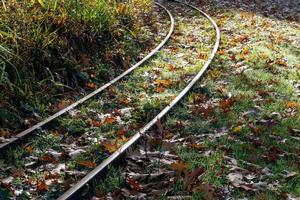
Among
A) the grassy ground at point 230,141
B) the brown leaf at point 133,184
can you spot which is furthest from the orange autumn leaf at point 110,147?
the brown leaf at point 133,184

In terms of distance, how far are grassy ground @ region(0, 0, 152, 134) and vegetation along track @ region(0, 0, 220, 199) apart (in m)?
0.54

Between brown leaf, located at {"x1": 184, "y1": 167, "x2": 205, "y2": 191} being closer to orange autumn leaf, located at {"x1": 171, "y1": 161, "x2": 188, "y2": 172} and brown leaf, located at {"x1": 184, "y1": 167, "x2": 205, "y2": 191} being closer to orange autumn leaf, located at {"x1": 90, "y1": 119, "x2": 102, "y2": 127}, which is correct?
orange autumn leaf, located at {"x1": 171, "y1": 161, "x2": 188, "y2": 172}

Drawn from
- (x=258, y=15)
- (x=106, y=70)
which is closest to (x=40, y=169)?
→ (x=106, y=70)

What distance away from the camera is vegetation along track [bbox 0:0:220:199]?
17.4 ft

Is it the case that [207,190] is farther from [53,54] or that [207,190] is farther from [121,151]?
[53,54]

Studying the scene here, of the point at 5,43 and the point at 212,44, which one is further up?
the point at 5,43

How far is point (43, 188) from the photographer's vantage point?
16.9ft

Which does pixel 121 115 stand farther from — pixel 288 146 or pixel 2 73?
pixel 288 146

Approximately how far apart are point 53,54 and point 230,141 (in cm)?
390

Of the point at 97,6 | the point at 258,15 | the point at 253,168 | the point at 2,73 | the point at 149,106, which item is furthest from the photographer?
the point at 258,15

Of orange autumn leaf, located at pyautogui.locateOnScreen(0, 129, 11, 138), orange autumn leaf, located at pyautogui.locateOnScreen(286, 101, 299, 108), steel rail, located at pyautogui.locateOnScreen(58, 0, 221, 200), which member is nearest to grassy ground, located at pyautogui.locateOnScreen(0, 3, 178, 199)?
steel rail, located at pyautogui.locateOnScreen(58, 0, 221, 200)

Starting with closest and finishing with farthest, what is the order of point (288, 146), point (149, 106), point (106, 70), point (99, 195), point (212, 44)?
point (99, 195) < point (288, 146) < point (149, 106) < point (106, 70) < point (212, 44)

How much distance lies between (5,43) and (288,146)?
182 inches

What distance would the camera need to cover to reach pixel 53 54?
8.68m
